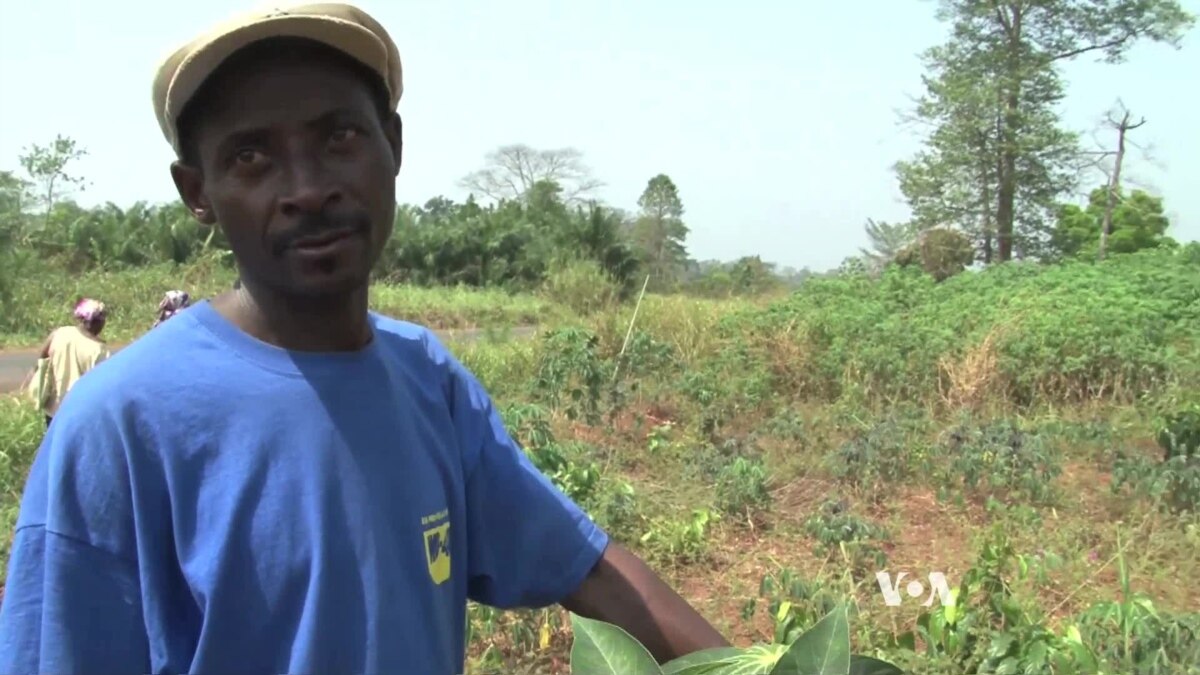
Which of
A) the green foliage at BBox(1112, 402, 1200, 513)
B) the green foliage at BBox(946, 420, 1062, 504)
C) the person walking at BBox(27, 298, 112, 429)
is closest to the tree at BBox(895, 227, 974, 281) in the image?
the green foliage at BBox(1112, 402, 1200, 513)

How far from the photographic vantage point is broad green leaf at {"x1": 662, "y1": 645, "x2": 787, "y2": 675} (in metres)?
1.01

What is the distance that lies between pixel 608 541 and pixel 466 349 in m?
8.88

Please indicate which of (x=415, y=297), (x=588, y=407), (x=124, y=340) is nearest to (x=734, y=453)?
(x=588, y=407)

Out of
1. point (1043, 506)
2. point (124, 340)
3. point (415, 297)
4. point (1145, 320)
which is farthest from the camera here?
point (415, 297)

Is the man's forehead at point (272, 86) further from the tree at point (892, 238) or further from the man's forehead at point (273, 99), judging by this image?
the tree at point (892, 238)

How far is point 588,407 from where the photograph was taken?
6926 millimetres

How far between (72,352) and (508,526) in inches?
214

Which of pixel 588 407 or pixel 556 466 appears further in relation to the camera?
pixel 588 407

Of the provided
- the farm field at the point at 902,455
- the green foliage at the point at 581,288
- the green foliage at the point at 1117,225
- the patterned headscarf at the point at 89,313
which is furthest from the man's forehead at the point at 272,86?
the green foliage at the point at 1117,225

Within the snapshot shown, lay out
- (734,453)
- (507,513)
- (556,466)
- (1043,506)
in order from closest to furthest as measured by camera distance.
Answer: (507,513)
(556,466)
(1043,506)
(734,453)

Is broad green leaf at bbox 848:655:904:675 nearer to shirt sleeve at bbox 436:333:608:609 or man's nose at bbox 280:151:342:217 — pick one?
shirt sleeve at bbox 436:333:608:609

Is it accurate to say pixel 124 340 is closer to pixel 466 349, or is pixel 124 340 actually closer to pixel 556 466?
pixel 466 349

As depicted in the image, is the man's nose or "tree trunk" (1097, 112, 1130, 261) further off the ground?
"tree trunk" (1097, 112, 1130, 261)

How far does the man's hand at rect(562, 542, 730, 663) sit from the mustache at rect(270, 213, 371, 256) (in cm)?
45
